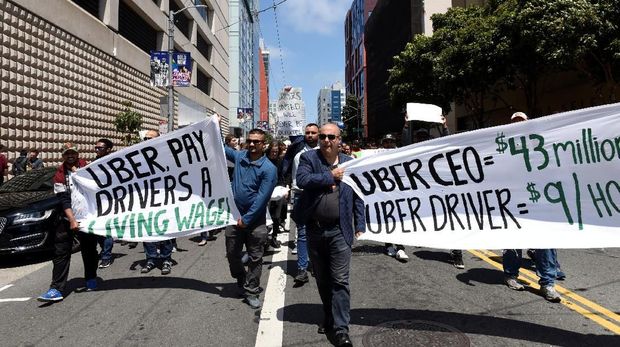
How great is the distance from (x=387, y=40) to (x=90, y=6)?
49.7m

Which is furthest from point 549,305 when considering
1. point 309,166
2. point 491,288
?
point 309,166

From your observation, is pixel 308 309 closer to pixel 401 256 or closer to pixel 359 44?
pixel 401 256

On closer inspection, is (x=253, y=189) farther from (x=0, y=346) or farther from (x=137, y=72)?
(x=137, y=72)

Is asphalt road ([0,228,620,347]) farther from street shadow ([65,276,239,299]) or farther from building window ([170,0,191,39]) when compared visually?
building window ([170,0,191,39])

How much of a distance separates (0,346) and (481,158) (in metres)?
4.57

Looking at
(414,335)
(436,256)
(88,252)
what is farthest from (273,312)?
(436,256)

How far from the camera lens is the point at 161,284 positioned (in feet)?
19.9

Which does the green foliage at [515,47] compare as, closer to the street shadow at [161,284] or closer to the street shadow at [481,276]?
the street shadow at [481,276]

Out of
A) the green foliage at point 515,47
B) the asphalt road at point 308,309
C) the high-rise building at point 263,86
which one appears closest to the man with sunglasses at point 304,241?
the asphalt road at point 308,309

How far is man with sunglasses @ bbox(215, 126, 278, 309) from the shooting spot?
5062mm

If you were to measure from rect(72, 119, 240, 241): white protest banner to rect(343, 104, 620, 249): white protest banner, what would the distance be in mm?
1855

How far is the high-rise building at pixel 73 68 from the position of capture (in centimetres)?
1380

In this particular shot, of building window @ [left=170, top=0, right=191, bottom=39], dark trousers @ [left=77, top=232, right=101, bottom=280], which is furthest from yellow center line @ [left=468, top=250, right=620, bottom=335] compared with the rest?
building window @ [left=170, top=0, right=191, bottom=39]

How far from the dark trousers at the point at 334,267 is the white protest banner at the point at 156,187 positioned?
1644 mm
